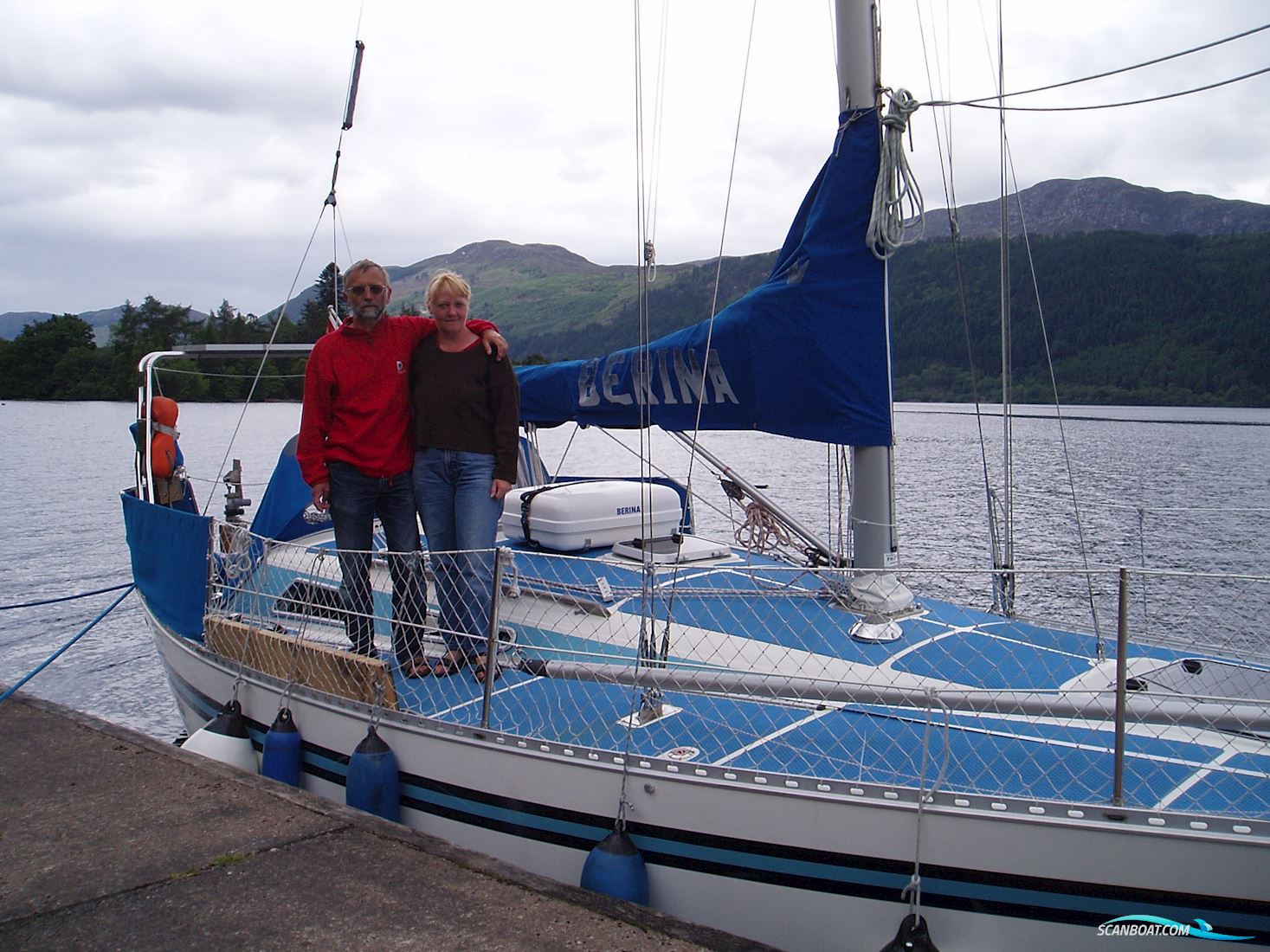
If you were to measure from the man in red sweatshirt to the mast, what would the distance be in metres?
2.12

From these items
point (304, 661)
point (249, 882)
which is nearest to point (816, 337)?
point (304, 661)

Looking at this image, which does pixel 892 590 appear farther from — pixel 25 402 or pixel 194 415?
pixel 25 402

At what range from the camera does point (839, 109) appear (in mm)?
5406

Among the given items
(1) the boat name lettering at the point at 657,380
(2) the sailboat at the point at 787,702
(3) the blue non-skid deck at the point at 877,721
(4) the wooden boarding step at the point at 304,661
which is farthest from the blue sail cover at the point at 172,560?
(1) the boat name lettering at the point at 657,380

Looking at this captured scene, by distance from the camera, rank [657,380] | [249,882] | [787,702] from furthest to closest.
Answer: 1. [657,380]
2. [787,702]
3. [249,882]

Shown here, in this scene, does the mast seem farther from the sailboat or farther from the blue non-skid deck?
the blue non-skid deck

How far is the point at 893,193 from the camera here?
17.3 ft

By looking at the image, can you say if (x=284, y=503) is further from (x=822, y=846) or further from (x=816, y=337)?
(x=822, y=846)

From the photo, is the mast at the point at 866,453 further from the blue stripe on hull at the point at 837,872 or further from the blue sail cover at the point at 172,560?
the blue sail cover at the point at 172,560

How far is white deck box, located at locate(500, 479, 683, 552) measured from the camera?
6.61 metres

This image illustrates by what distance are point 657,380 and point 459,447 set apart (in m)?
1.58

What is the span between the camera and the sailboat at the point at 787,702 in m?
3.17

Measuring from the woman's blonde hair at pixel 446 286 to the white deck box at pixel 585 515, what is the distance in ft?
6.91

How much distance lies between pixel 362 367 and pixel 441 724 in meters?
1.83
